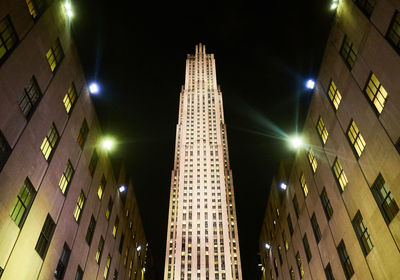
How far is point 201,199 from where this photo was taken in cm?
13612

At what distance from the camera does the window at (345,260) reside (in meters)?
22.1

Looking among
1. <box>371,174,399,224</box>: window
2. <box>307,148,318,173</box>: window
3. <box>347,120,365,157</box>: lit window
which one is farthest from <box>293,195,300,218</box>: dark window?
<box>371,174,399,224</box>: window

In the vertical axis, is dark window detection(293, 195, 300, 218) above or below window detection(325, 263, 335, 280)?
above

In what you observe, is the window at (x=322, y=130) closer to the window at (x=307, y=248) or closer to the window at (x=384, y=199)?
the window at (x=384, y=199)

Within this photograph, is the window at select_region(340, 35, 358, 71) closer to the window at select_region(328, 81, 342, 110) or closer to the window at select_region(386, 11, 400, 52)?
the window at select_region(328, 81, 342, 110)

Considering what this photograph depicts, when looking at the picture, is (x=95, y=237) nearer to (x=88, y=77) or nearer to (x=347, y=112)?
(x=88, y=77)

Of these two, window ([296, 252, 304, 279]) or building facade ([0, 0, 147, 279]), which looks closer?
building facade ([0, 0, 147, 279])

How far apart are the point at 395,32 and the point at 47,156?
2253cm

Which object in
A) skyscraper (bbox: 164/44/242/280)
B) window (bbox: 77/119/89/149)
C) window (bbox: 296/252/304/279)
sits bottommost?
window (bbox: 296/252/304/279)

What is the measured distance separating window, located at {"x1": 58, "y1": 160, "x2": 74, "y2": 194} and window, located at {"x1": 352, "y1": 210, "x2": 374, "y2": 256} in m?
20.6

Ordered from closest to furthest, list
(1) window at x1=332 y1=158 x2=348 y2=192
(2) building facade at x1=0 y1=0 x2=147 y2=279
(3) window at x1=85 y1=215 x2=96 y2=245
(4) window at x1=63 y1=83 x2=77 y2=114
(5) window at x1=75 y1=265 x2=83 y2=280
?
1. (2) building facade at x1=0 y1=0 x2=147 y2=279
2. (1) window at x1=332 y1=158 x2=348 y2=192
3. (4) window at x1=63 y1=83 x2=77 y2=114
4. (5) window at x1=75 y1=265 x2=83 y2=280
5. (3) window at x1=85 y1=215 x2=96 y2=245

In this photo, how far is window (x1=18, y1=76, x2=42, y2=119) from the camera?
733 inches

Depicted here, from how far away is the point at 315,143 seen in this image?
28.0 m

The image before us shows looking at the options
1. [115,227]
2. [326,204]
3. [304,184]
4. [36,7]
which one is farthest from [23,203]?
[304,184]
